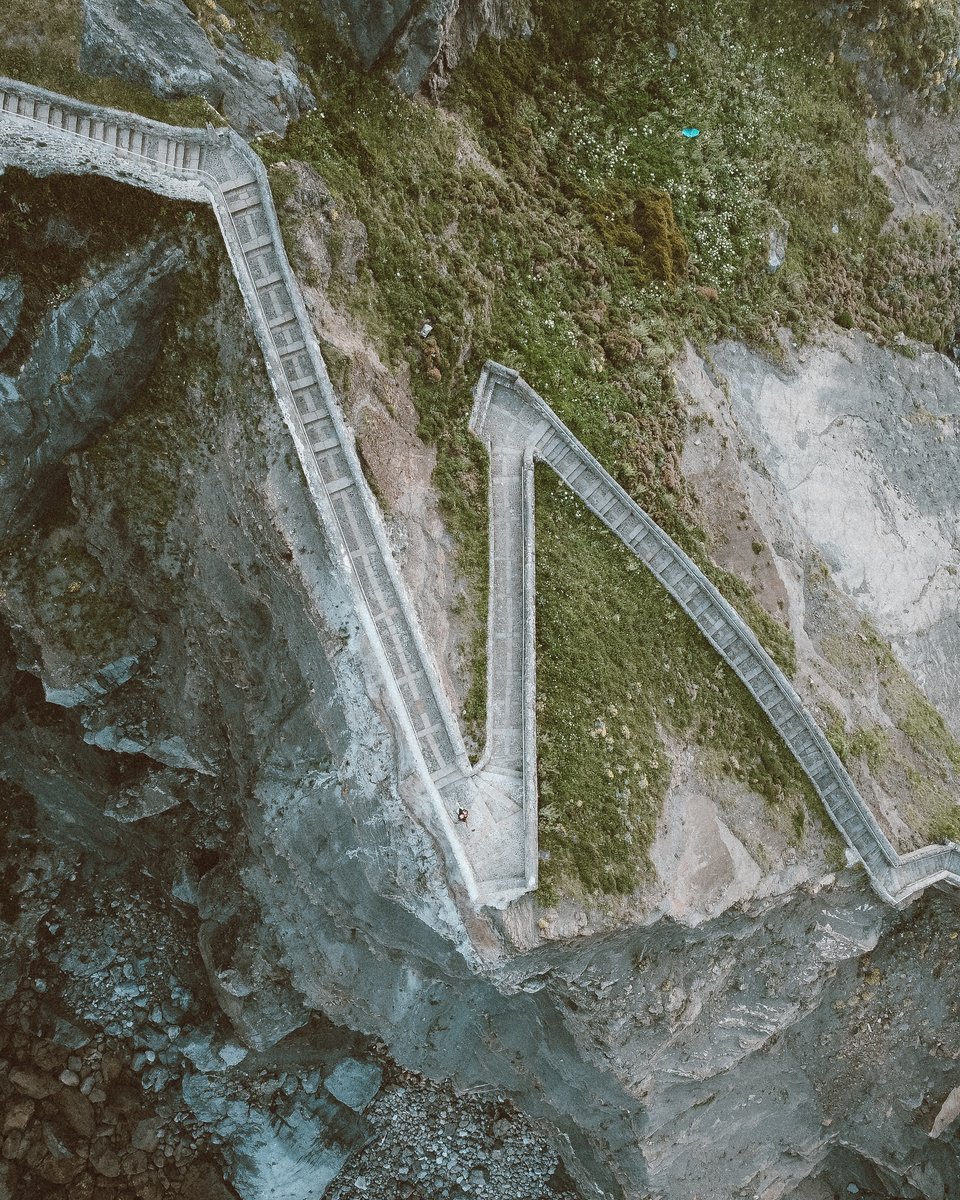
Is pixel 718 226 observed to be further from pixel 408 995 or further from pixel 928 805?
pixel 408 995

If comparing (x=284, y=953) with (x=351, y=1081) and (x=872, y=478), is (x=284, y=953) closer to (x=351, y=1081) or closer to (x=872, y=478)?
(x=351, y=1081)

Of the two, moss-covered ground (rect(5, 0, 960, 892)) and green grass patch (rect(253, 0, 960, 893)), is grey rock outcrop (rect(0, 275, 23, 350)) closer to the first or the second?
moss-covered ground (rect(5, 0, 960, 892))

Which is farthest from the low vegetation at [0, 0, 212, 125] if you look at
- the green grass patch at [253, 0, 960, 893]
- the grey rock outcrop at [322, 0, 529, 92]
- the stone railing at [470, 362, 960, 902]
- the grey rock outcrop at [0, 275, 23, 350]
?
the stone railing at [470, 362, 960, 902]

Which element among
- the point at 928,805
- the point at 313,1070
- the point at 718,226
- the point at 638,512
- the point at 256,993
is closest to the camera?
the point at 638,512

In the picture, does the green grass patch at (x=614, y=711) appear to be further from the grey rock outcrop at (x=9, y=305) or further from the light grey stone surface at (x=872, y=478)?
the grey rock outcrop at (x=9, y=305)

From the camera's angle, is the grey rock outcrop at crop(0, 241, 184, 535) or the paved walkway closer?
the paved walkway

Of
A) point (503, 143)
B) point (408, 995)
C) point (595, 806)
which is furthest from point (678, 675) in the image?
point (503, 143)

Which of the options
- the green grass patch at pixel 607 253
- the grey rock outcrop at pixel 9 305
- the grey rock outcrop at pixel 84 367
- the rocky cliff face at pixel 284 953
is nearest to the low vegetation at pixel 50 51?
the grey rock outcrop at pixel 84 367
